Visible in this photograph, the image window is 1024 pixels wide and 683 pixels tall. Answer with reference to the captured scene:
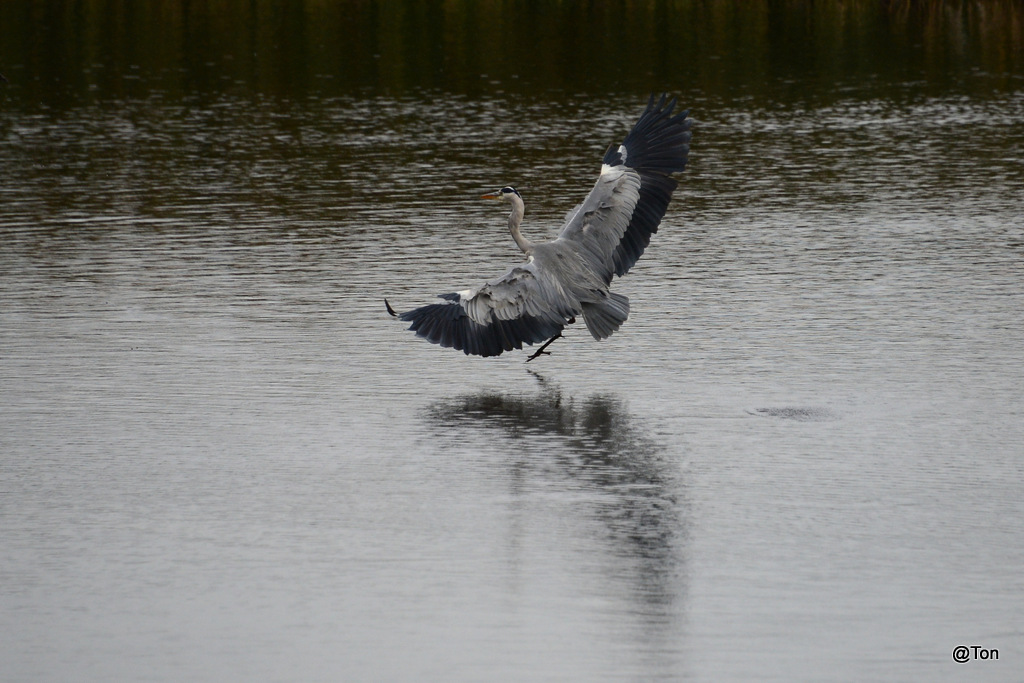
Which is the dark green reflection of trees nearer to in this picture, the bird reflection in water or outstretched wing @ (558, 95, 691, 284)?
outstretched wing @ (558, 95, 691, 284)

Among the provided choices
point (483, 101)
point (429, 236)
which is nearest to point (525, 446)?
point (429, 236)

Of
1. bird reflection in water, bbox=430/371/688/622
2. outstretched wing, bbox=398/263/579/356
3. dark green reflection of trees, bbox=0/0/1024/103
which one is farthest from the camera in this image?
dark green reflection of trees, bbox=0/0/1024/103

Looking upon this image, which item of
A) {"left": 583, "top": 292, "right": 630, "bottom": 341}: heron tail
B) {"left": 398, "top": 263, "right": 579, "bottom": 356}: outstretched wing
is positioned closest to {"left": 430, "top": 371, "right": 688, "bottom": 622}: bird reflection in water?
{"left": 398, "top": 263, "right": 579, "bottom": 356}: outstretched wing

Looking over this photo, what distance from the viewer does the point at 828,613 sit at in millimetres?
6480

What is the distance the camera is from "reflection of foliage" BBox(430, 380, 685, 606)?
722cm

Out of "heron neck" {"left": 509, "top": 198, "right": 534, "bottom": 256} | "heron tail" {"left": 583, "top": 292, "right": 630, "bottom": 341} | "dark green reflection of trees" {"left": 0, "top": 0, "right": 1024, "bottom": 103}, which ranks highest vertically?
"dark green reflection of trees" {"left": 0, "top": 0, "right": 1024, "bottom": 103}

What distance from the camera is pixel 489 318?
10305 millimetres

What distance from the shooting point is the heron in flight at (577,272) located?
10305 mm

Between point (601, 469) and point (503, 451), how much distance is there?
2.10ft

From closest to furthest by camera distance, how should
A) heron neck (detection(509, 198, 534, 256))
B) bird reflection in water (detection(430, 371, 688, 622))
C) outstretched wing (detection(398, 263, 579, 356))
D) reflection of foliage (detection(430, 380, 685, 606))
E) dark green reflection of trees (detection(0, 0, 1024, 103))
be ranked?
bird reflection in water (detection(430, 371, 688, 622))
reflection of foliage (detection(430, 380, 685, 606))
outstretched wing (detection(398, 263, 579, 356))
heron neck (detection(509, 198, 534, 256))
dark green reflection of trees (detection(0, 0, 1024, 103))

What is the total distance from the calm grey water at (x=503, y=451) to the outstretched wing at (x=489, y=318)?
0.98ft

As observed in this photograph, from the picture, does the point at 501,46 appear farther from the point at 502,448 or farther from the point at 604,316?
the point at 502,448

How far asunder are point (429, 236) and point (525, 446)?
23.5ft

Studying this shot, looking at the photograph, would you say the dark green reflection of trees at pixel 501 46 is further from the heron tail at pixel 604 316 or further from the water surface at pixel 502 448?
the heron tail at pixel 604 316
